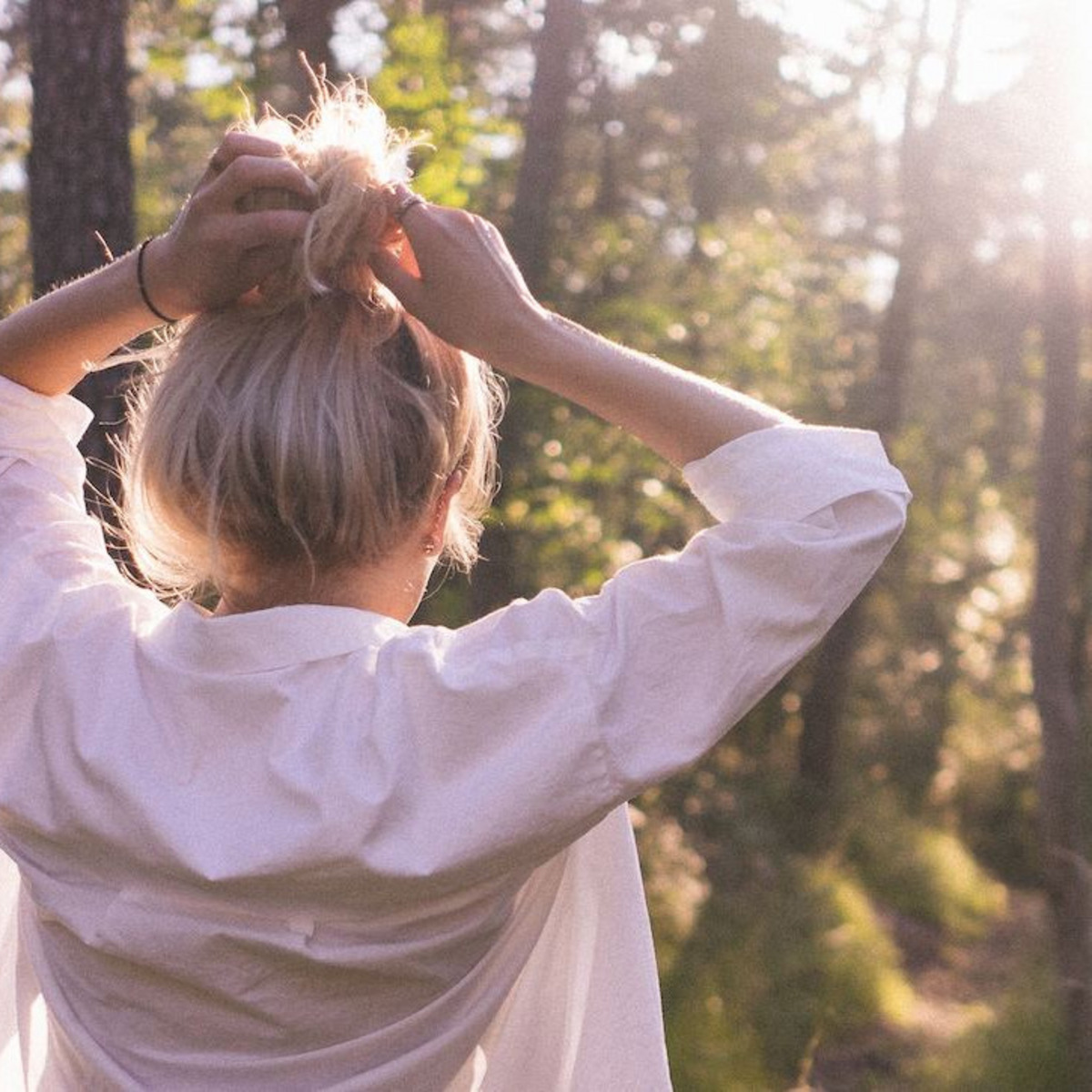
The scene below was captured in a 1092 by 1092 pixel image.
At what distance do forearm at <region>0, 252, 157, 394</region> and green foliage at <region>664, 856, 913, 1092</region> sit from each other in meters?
5.09

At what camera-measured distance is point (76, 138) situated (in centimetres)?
307

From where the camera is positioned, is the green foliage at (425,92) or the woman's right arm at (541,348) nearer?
the woman's right arm at (541,348)

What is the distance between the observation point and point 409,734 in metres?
1.42

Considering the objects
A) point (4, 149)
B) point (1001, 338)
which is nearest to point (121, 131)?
point (4, 149)

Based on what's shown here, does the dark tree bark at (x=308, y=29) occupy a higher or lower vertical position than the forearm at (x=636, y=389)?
lower

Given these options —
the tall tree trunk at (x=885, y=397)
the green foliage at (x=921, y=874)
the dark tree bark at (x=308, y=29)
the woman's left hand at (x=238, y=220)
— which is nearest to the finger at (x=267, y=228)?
the woman's left hand at (x=238, y=220)

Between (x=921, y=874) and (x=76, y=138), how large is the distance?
34.0 feet

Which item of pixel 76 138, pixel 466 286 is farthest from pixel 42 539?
pixel 76 138

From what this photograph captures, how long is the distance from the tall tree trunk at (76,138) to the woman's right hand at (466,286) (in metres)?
1.72

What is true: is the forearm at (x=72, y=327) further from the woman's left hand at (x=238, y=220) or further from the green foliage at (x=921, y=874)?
the green foliage at (x=921, y=874)

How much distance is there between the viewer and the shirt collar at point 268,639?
1494mm

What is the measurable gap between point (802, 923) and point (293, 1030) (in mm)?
8358

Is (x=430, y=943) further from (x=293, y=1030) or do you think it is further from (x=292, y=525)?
(x=292, y=525)

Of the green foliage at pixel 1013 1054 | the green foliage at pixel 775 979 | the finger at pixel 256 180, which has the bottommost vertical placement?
the green foliage at pixel 775 979
